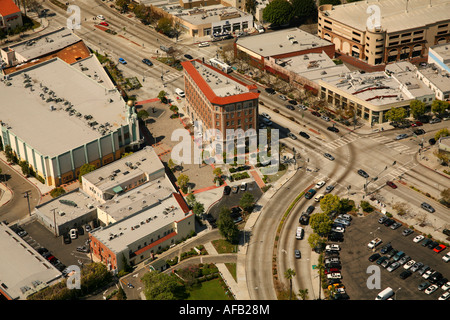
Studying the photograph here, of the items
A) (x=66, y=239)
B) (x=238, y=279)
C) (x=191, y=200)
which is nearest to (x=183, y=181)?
(x=191, y=200)

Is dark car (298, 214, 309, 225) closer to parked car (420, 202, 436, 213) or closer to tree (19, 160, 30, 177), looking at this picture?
parked car (420, 202, 436, 213)

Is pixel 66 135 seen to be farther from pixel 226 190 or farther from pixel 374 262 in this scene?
pixel 374 262

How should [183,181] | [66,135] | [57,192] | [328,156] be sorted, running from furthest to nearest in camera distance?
[328,156]
[66,135]
[183,181]
[57,192]

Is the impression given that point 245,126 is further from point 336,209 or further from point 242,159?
point 336,209

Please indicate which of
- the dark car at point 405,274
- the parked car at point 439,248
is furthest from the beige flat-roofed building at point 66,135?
the parked car at point 439,248

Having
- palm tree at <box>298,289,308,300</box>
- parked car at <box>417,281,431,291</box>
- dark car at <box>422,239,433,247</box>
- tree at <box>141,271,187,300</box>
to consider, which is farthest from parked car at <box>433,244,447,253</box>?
tree at <box>141,271,187,300</box>

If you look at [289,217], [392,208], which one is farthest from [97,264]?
[392,208]
